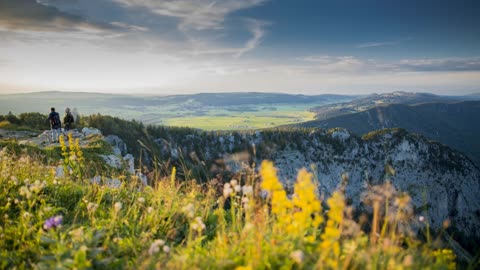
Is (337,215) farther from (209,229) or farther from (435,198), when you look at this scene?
(435,198)

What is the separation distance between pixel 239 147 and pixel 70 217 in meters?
145

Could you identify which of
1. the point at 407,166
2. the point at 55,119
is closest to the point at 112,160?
the point at 55,119

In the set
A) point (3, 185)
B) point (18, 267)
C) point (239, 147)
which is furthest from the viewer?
point (239, 147)

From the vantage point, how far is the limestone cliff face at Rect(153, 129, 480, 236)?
Result: 155750 mm

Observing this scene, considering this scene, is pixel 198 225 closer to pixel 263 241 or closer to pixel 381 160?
pixel 263 241

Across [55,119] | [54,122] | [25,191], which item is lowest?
[25,191]

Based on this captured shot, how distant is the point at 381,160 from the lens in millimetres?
178375

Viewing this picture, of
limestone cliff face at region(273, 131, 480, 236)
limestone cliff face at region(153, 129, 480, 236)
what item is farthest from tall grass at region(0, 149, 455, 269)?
limestone cliff face at region(273, 131, 480, 236)

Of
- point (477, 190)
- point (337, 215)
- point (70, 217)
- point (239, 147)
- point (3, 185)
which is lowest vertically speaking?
point (477, 190)

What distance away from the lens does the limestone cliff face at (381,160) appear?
15575cm

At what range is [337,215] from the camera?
3410 mm

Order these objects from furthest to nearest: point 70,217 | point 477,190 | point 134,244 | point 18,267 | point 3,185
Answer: point 477,190 → point 3,185 → point 70,217 → point 134,244 → point 18,267

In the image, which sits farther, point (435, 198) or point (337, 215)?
point (435, 198)

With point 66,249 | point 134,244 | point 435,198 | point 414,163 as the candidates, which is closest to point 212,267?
point 134,244
